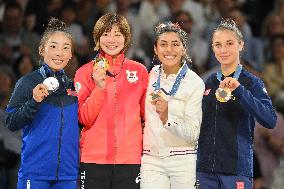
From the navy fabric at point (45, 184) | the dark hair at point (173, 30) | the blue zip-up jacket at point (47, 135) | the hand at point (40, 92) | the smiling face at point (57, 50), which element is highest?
the dark hair at point (173, 30)

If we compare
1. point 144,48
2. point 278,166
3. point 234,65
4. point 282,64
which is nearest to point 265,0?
point 282,64

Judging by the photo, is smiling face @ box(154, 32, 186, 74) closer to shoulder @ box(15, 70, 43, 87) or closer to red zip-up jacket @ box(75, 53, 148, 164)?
red zip-up jacket @ box(75, 53, 148, 164)

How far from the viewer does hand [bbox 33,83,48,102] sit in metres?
5.56

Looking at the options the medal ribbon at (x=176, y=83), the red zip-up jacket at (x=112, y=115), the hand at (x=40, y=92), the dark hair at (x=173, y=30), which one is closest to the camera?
the hand at (x=40, y=92)

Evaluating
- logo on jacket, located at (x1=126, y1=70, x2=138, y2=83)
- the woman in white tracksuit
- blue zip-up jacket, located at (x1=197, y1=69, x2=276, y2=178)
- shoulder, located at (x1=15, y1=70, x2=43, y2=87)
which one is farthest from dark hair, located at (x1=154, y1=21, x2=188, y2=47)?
shoulder, located at (x1=15, y1=70, x2=43, y2=87)

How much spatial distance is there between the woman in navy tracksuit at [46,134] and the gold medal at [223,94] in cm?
105

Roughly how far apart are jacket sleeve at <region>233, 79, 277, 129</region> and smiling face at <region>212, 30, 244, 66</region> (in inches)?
10.1

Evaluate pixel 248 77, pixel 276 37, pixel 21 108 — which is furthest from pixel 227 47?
pixel 276 37

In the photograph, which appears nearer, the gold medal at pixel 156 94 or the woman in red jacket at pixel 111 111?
the gold medal at pixel 156 94

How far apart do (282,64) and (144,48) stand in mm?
1772

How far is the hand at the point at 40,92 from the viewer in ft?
18.2

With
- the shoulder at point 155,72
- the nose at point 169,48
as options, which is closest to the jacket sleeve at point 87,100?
the shoulder at point 155,72

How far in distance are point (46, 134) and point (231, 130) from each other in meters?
1.36

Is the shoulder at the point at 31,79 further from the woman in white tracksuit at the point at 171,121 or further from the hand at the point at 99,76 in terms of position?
the woman in white tracksuit at the point at 171,121
